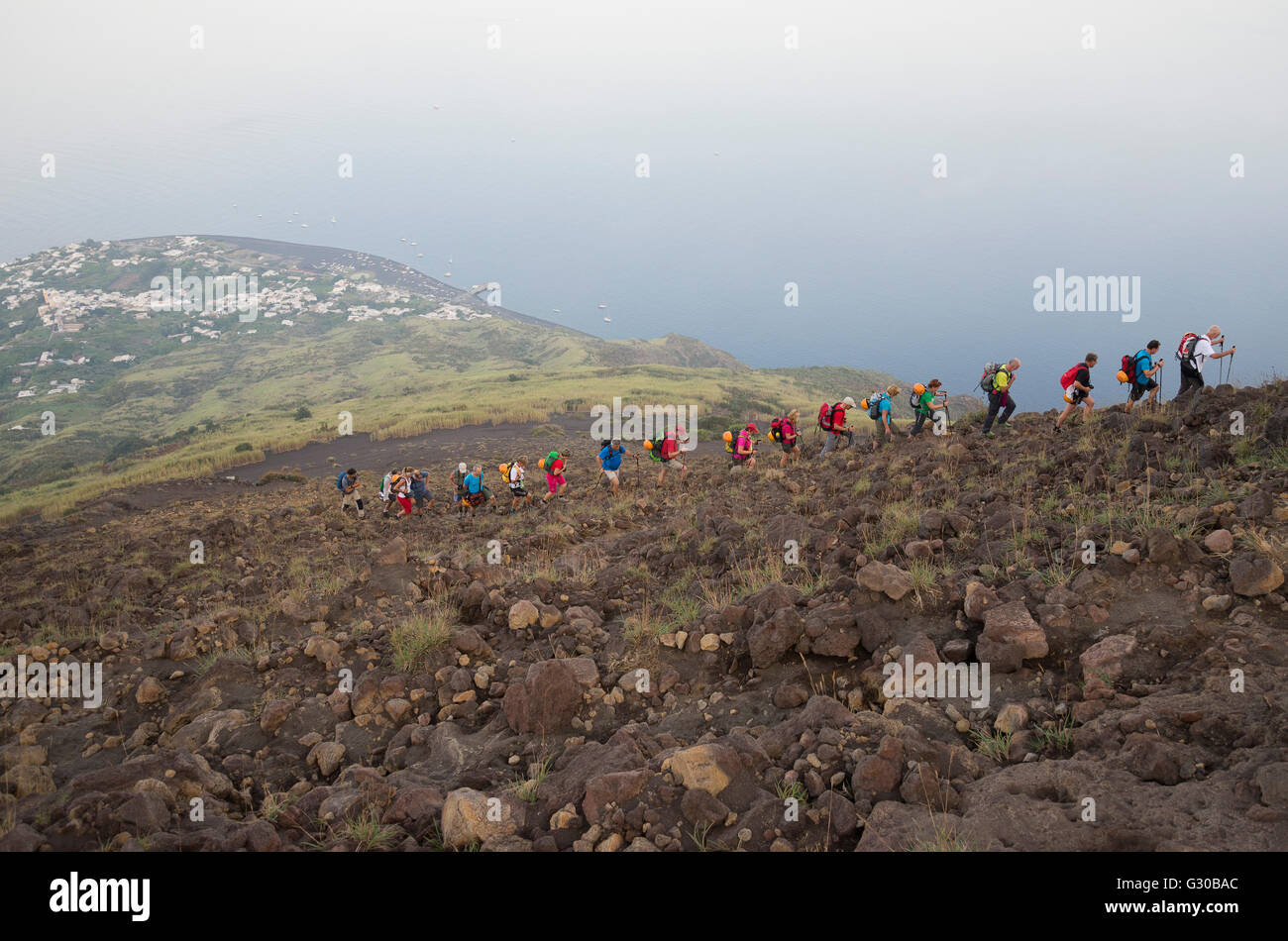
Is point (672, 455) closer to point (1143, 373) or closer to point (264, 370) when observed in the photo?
point (1143, 373)

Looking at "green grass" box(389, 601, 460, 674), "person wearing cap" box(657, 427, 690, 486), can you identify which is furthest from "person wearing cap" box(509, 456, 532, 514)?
"green grass" box(389, 601, 460, 674)

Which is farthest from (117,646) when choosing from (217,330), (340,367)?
(217,330)

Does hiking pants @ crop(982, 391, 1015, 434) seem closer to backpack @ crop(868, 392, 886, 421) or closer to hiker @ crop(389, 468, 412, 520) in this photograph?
backpack @ crop(868, 392, 886, 421)

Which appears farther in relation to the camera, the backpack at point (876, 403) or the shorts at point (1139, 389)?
the backpack at point (876, 403)

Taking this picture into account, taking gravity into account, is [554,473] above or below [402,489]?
above

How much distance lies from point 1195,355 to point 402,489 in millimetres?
17639

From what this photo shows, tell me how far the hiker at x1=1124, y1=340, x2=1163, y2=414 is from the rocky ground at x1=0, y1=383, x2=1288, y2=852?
7.87 ft

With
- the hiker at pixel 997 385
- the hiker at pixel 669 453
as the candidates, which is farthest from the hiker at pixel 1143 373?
the hiker at pixel 669 453

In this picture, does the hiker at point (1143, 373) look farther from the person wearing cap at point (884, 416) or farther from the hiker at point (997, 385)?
the person wearing cap at point (884, 416)

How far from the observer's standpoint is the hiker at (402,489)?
16.6 meters

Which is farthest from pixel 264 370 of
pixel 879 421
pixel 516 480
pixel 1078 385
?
pixel 1078 385

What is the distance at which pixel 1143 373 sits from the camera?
472 inches

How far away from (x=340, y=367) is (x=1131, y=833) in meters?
95.2
